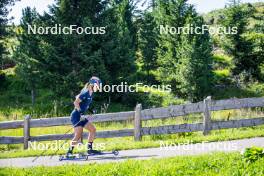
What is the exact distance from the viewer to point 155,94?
36562 mm

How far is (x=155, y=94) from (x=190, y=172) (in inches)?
1082

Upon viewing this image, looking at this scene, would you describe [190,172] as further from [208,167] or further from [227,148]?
[227,148]

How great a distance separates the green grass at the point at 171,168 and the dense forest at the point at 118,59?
40.9 feet

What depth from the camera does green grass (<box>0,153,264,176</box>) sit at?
9.04m

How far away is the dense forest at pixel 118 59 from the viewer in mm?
28484

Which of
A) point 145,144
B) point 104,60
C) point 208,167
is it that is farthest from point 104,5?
point 208,167

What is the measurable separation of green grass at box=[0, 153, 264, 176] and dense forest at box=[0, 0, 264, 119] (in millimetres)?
12464

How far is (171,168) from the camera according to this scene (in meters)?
9.44

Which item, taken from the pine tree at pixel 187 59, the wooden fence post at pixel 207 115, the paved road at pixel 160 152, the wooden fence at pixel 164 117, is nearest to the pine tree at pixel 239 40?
the pine tree at pixel 187 59

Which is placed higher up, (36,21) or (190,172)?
(36,21)
